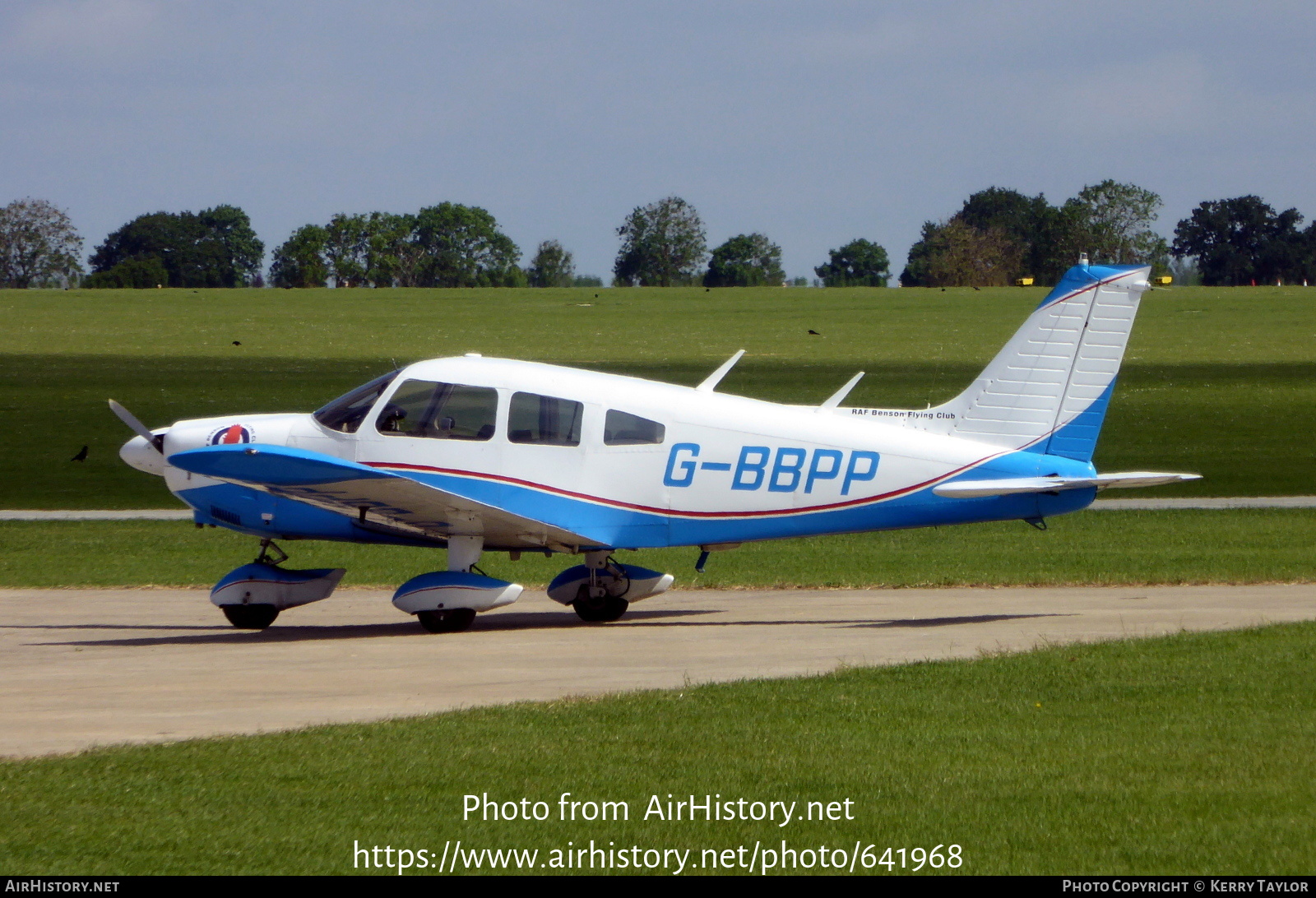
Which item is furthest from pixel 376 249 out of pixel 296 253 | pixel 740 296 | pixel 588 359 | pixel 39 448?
pixel 39 448

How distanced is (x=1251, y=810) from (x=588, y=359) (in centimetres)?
5347

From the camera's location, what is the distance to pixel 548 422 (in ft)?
46.8

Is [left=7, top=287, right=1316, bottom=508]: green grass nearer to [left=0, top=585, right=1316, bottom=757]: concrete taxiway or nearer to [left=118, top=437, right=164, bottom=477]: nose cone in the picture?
[left=118, top=437, right=164, bottom=477]: nose cone

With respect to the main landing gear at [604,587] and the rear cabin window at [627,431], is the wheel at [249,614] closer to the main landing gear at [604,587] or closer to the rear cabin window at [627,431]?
the main landing gear at [604,587]

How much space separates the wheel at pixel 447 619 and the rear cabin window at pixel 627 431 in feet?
6.68

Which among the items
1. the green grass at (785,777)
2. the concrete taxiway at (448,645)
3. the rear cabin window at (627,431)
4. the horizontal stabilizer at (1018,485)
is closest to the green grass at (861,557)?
the concrete taxiway at (448,645)

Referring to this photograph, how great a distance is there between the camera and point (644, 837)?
6.80 metres

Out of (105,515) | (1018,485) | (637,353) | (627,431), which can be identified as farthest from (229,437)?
(637,353)

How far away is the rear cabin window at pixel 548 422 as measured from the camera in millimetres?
14195

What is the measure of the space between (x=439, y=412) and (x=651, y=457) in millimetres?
1990

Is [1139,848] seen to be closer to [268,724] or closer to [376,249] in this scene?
[268,724]

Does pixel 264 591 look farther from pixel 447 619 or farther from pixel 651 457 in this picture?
pixel 651 457

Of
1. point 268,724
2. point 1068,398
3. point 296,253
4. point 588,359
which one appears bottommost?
point 296,253

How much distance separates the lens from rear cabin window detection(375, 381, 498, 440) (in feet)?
46.5
